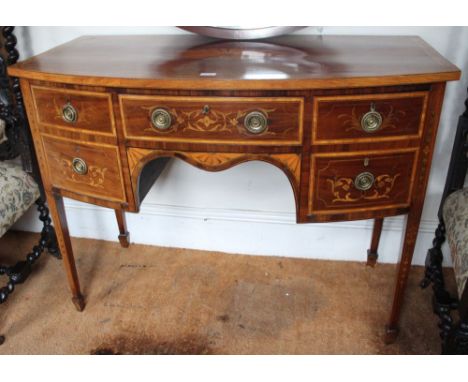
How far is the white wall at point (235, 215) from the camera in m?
1.64

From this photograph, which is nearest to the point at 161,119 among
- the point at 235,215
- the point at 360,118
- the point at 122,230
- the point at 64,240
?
the point at 360,118

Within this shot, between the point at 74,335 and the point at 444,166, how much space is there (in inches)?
54.8

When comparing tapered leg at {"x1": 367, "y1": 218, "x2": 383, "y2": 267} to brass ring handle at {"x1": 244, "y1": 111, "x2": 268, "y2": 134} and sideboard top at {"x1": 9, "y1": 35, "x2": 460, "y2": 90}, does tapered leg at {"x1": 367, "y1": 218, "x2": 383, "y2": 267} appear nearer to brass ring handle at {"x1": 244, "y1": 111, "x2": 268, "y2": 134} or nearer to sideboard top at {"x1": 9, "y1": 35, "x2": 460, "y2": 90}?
sideboard top at {"x1": 9, "y1": 35, "x2": 460, "y2": 90}

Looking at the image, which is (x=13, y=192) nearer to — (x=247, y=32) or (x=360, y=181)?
(x=247, y=32)

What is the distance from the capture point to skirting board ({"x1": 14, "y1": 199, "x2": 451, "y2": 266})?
1747 millimetres

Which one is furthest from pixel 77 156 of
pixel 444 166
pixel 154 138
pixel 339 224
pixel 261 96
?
pixel 444 166

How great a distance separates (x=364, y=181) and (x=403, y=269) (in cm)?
36

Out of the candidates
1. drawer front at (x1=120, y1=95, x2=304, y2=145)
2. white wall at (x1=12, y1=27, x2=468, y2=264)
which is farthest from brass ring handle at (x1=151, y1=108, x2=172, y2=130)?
white wall at (x1=12, y1=27, x2=468, y2=264)

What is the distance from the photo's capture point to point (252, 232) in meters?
1.81

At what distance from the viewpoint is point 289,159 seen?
1122 millimetres

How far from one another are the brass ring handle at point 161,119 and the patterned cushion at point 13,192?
0.64 metres

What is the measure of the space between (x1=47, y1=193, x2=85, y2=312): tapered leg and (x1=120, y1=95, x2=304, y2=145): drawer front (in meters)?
0.43
